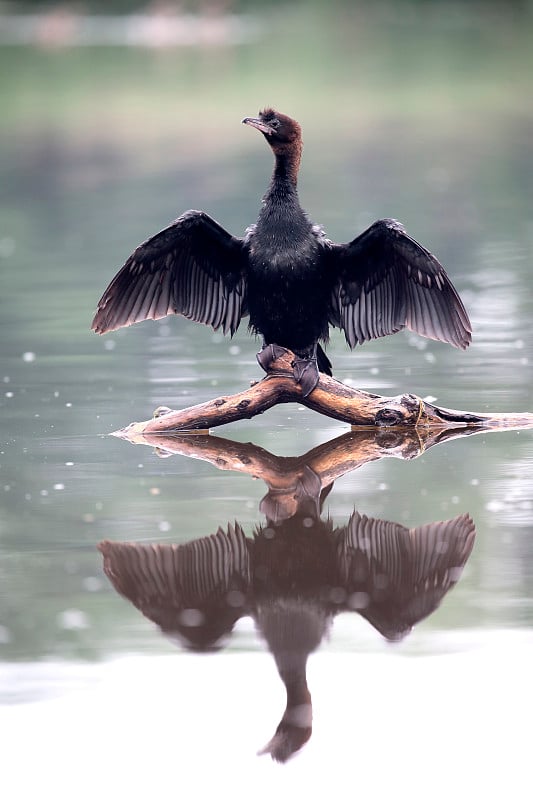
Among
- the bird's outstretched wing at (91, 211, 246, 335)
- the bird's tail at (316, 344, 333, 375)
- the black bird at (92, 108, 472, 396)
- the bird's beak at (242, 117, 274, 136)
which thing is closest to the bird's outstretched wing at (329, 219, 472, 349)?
the black bird at (92, 108, 472, 396)

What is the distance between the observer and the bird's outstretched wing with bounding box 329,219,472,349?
763 cm

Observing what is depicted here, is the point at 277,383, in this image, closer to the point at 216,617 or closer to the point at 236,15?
the point at 216,617

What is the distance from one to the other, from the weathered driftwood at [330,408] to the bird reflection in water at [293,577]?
0.81 m

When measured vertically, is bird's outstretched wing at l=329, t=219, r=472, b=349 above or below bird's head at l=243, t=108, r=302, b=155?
below

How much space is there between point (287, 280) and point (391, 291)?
60cm

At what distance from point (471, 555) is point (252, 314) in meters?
2.31

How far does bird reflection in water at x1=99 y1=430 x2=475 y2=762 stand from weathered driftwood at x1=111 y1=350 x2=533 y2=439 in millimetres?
815

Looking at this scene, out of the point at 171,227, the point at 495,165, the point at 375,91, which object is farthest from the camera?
the point at 375,91

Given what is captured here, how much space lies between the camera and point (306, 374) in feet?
25.0

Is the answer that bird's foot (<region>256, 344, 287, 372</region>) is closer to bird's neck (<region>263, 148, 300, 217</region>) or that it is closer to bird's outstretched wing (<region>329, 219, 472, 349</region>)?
bird's outstretched wing (<region>329, 219, 472, 349</region>)

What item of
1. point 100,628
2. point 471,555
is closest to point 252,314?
point 471,555

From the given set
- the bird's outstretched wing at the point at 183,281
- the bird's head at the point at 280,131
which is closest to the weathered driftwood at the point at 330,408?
the bird's outstretched wing at the point at 183,281

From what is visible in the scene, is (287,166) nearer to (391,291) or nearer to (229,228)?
(391,291)

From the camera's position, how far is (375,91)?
27.6 metres
